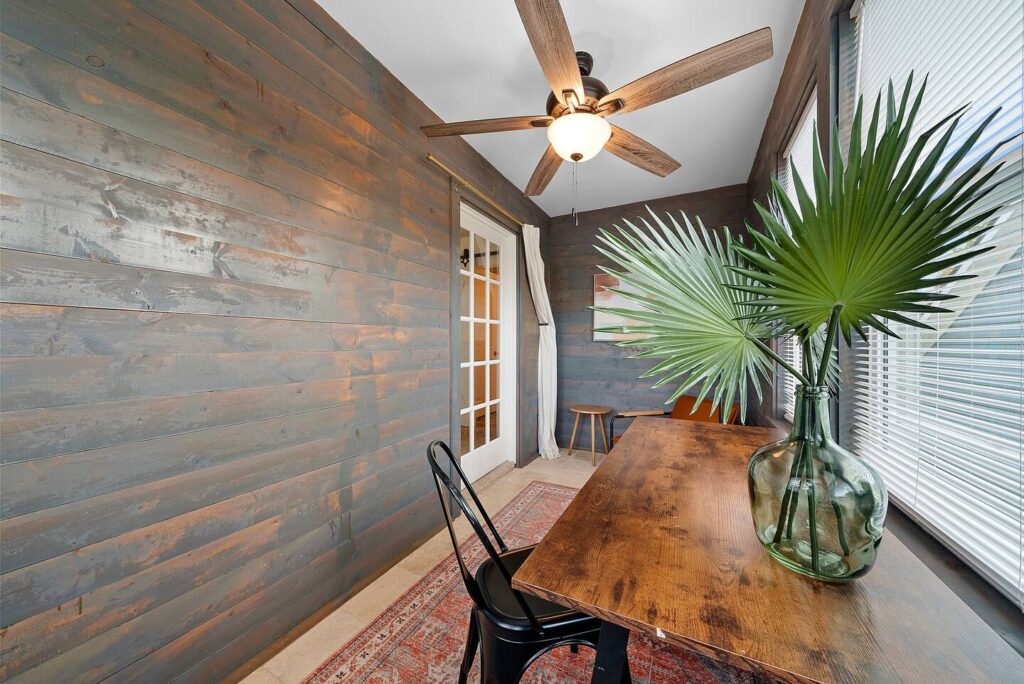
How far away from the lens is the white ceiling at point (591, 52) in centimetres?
157

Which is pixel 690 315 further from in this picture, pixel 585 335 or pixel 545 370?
pixel 585 335

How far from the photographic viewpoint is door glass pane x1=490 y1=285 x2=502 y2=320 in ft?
10.9

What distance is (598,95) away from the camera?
1.70 metres

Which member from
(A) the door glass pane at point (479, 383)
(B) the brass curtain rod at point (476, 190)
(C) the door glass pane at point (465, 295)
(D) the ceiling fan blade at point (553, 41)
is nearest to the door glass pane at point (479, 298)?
(C) the door glass pane at point (465, 295)

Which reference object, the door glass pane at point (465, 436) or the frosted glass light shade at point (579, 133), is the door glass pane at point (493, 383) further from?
the frosted glass light shade at point (579, 133)

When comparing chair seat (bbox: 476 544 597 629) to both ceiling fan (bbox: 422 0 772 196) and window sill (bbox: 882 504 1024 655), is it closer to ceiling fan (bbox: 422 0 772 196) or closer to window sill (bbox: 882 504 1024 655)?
window sill (bbox: 882 504 1024 655)

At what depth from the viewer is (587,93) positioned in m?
1.68

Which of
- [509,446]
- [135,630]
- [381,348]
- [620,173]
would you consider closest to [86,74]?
[381,348]

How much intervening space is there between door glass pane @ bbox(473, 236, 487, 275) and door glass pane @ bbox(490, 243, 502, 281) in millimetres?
144

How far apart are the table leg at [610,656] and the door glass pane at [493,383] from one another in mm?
2521

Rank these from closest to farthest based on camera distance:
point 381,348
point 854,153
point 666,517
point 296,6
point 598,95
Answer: point 854,153
point 666,517
point 296,6
point 598,95
point 381,348

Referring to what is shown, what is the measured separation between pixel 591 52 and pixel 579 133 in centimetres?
60

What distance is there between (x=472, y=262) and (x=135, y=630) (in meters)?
2.53

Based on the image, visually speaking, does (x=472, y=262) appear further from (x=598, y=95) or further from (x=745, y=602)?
(x=745, y=602)
